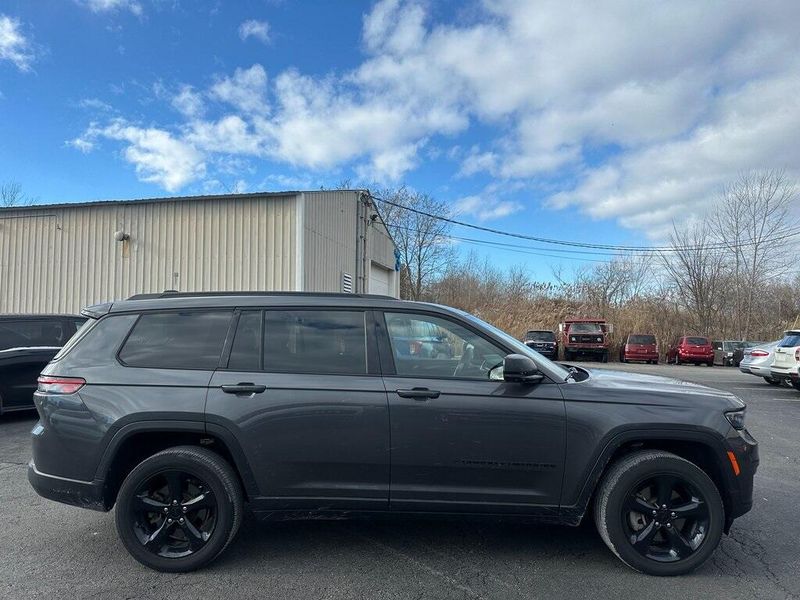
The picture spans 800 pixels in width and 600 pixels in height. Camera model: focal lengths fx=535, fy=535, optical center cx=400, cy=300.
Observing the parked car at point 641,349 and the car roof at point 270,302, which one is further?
the parked car at point 641,349

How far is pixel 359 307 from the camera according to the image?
3.71 metres

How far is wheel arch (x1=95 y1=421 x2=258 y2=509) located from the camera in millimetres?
3438

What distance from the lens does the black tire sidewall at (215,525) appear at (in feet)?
11.2

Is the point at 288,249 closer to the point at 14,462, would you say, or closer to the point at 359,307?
the point at 14,462

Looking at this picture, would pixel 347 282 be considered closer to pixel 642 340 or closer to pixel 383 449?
Answer: pixel 383 449

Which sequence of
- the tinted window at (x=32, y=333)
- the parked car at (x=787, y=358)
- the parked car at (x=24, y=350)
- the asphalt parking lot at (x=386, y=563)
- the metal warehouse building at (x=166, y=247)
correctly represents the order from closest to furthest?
1. the asphalt parking lot at (x=386, y=563)
2. the parked car at (x=24, y=350)
3. the tinted window at (x=32, y=333)
4. the parked car at (x=787, y=358)
5. the metal warehouse building at (x=166, y=247)

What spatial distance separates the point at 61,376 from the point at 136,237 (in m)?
12.1

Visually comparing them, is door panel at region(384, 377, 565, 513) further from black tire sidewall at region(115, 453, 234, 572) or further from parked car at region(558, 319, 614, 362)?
parked car at region(558, 319, 614, 362)

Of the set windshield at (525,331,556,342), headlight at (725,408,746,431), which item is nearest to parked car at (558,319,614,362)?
windshield at (525,331,556,342)

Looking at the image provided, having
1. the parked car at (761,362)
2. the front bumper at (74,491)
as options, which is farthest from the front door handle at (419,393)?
the parked car at (761,362)

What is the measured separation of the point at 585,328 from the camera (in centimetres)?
2655

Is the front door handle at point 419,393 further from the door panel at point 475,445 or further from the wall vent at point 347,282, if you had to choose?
the wall vent at point 347,282

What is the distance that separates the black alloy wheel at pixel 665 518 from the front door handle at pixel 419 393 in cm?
140

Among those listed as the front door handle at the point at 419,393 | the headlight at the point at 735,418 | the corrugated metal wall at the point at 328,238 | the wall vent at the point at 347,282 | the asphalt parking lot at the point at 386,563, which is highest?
the corrugated metal wall at the point at 328,238
